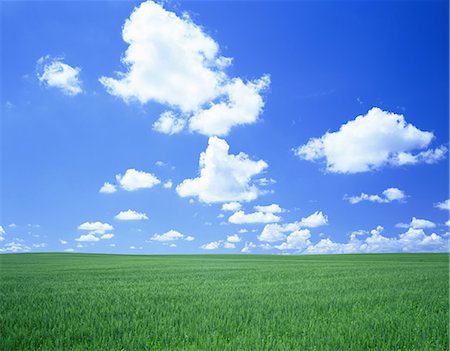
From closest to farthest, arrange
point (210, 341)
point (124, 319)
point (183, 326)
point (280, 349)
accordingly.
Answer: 1. point (280, 349)
2. point (210, 341)
3. point (183, 326)
4. point (124, 319)

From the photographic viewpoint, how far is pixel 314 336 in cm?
829

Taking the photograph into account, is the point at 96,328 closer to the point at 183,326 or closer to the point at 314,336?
the point at 183,326

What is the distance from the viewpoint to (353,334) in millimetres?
8531

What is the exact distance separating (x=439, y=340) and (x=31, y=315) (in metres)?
10.2

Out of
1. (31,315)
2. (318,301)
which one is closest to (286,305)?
(318,301)

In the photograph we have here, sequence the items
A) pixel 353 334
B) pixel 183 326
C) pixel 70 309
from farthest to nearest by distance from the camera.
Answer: pixel 70 309
pixel 183 326
pixel 353 334

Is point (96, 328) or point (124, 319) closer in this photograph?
point (96, 328)

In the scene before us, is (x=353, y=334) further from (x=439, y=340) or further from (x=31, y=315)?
(x=31, y=315)

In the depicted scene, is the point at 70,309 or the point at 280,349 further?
the point at 70,309

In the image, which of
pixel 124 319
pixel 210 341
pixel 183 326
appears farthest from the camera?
pixel 124 319

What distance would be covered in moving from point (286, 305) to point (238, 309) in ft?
5.44

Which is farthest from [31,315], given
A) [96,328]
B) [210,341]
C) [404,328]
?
[404,328]

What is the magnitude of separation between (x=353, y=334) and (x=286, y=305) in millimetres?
3735

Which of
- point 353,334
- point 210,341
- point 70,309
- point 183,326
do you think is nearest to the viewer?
point 210,341
